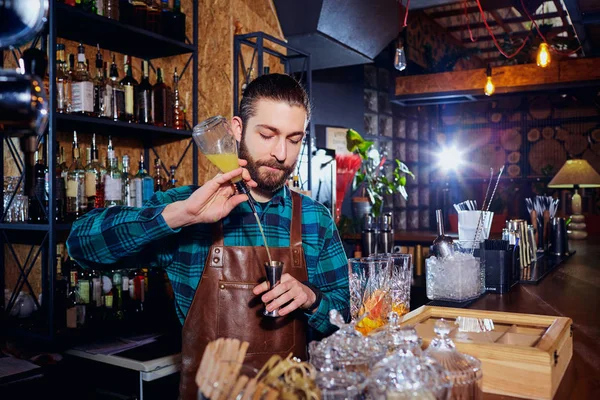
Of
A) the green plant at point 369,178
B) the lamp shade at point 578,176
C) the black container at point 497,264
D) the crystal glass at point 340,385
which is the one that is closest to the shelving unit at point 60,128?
the black container at point 497,264

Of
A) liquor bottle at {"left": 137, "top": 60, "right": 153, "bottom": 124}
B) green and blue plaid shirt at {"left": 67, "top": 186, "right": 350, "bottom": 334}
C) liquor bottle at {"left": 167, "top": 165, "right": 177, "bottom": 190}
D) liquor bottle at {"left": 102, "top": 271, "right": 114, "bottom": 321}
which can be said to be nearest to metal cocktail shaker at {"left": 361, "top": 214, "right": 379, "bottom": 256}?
liquor bottle at {"left": 167, "top": 165, "right": 177, "bottom": 190}

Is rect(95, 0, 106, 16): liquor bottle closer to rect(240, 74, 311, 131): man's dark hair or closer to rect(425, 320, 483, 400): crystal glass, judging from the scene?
rect(240, 74, 311, 131): man's dark hair

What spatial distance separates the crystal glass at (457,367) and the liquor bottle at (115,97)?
7.64 feet

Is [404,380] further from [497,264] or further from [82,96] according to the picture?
[82,96]

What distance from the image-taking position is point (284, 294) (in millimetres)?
1386

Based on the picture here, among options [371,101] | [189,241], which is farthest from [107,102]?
[371,101]

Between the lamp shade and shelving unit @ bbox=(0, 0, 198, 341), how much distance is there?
4532mm

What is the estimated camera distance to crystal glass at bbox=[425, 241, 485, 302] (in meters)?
1.94

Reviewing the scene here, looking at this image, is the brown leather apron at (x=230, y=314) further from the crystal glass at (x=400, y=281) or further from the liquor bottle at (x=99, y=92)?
the liquor bottle at (x=99, y=92)

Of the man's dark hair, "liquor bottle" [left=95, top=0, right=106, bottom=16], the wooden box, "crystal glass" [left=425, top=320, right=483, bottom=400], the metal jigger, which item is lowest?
the wooden box

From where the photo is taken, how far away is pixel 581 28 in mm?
5211

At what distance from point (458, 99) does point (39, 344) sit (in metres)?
6.83

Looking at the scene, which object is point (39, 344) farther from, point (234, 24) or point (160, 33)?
point (234, 24)

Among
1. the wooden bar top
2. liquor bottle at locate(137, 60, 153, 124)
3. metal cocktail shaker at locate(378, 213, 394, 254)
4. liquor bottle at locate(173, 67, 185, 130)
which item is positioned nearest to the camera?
the wooden bar top
